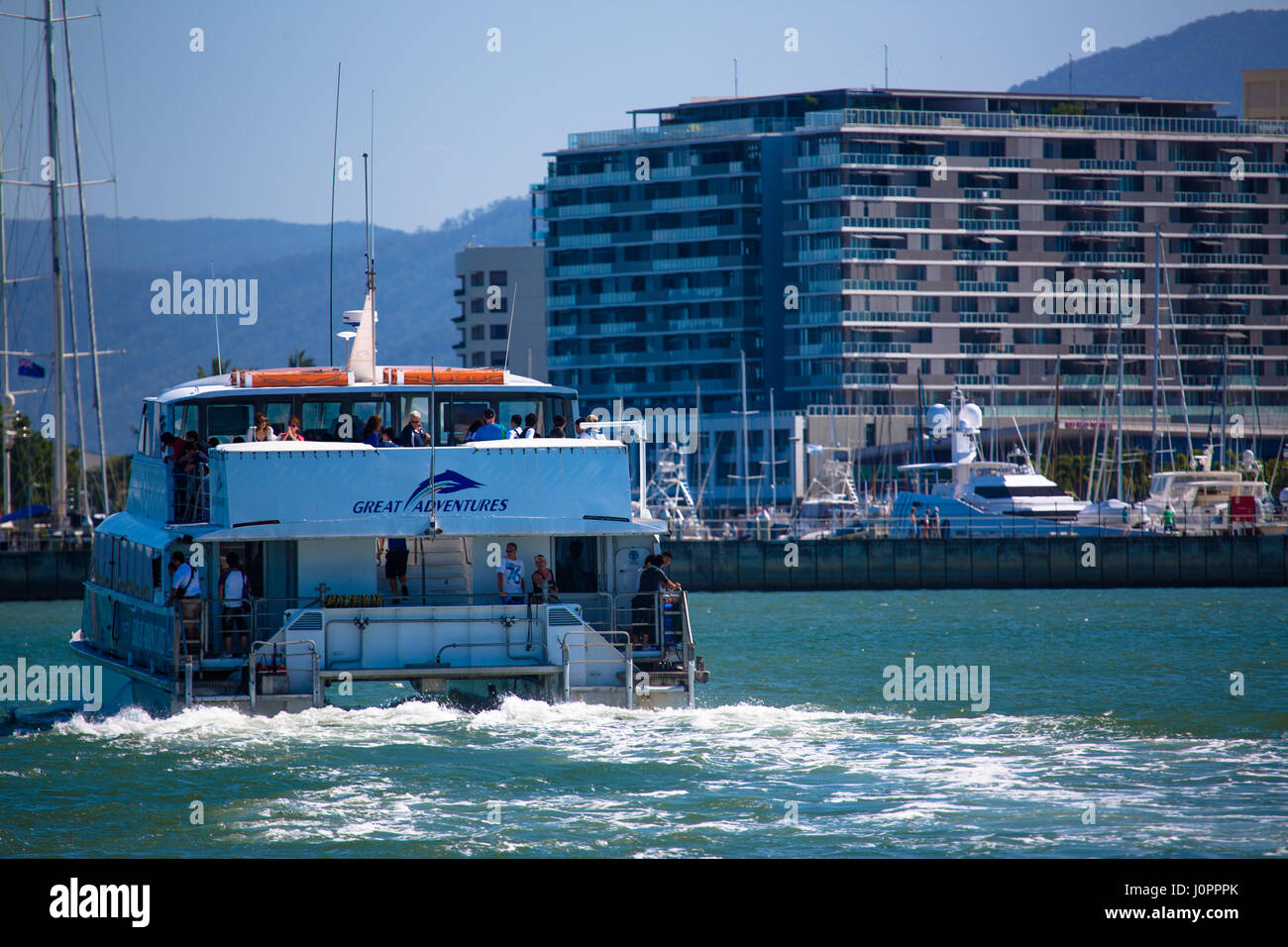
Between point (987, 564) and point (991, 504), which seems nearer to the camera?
point (987, 564)

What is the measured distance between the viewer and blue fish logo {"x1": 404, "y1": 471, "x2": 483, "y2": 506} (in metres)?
21.1

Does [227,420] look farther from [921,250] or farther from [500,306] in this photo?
[500,306]

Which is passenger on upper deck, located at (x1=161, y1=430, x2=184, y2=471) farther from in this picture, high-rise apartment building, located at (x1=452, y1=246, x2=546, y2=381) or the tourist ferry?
high-rise apartment building, located at (x1=452, y1=246, x2=546, y2=381)

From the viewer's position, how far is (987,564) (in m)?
68.1

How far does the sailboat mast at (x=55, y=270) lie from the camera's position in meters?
68.2

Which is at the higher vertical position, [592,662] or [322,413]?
[322,413]

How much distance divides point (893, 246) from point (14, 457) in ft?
219

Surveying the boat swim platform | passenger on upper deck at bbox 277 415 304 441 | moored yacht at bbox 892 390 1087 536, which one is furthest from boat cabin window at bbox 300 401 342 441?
moored yacht at bbox 892 390 1087 536

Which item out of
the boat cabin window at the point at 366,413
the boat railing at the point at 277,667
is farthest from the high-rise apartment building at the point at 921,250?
the boat railing at the point at 277,667

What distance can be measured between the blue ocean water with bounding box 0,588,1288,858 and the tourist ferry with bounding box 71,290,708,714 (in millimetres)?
652

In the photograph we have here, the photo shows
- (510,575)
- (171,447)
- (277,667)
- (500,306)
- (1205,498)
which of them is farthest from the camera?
(500,306)

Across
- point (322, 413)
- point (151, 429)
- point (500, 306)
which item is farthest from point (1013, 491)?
point (500, 306)

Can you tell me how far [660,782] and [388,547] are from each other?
5672 mm

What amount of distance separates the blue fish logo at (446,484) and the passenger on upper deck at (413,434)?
3.94 feet
